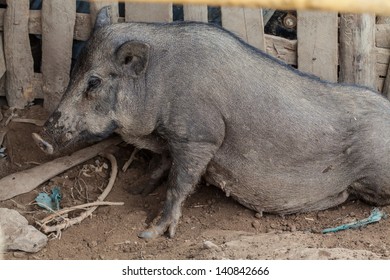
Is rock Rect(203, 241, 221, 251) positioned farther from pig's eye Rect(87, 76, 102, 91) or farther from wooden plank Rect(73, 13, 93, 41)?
wooden plank Rect(73, 13, 93, 41)

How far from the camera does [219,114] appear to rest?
3.79 m

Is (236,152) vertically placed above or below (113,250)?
above

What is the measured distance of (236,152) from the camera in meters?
3.90

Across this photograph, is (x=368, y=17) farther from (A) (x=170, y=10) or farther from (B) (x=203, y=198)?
(B) (x=203, y=198)

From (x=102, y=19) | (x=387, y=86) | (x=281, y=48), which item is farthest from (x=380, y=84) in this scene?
(x=102, y=19)

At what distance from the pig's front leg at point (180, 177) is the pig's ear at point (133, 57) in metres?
0.55

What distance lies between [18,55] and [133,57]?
136cm

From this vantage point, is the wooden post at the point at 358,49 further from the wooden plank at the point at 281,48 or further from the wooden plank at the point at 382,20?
the wooden plank at the point at 281,48

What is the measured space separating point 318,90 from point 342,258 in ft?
4.28

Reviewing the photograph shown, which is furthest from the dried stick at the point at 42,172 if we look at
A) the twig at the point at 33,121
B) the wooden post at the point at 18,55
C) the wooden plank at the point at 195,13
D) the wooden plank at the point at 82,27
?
the wooden plank at the point at 195,13

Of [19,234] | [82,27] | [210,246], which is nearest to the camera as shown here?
[210,246]

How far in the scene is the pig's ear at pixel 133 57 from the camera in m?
3.71

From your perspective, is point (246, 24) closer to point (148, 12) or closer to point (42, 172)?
point (148, 12)
